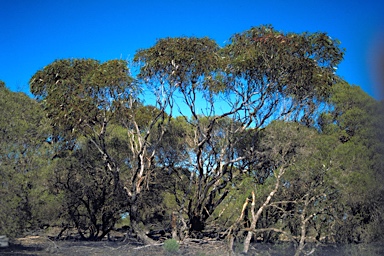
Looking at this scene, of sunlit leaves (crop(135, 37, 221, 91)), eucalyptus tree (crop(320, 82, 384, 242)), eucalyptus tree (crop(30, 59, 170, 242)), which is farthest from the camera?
eucalyptus tree (crop(30, 59, 170, 242))

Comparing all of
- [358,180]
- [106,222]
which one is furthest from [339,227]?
[106,222]

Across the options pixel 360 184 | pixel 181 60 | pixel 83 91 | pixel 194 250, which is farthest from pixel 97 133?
pixel 360 184

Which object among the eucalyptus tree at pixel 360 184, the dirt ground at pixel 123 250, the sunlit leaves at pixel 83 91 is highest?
the sunlit leaves at pixel 83 91

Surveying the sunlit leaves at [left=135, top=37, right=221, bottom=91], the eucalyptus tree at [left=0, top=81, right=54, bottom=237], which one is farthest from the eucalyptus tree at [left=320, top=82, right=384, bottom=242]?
the eucalyptus tree at [left=0, top=81, right=54, bottom=237]

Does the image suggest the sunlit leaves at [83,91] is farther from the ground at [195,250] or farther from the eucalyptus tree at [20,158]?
the ground at [195,250]

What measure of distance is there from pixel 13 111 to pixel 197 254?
23.5 ft

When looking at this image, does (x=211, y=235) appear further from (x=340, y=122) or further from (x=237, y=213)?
(x=340, y=122)

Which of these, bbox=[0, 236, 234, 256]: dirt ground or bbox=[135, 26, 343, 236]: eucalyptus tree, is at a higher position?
bbox=[135, 26, 343, 236]: eucalyptus tree

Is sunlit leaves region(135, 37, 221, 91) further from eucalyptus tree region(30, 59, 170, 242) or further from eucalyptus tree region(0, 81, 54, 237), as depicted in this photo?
eucalyptus tree region(0, 81, 54, 237)

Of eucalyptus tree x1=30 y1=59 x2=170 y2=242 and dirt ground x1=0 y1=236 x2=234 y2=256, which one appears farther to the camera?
eucalyptus tree x1=30 y1=59 x2=170 y2=242

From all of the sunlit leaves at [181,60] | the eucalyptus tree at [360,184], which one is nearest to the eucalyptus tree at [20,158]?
the sunlit leaves at [181,60]

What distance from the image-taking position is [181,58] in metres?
16.1

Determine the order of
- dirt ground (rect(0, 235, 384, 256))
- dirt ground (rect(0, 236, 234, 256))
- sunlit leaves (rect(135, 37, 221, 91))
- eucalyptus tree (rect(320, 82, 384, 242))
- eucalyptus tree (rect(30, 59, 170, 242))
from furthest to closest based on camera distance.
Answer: eucalyptus tree (rect(30, 59, 170, 242)), sunlit leaves (rect(135, 37, 221, 91)), eucalyptus tree (rect(320, 82, 384, 242)), dirt ground (rect(0, 236, 234, 256)), dirt ground (rect(0, 235, 384, 256))

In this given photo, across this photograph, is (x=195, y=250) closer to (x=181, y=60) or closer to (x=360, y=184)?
(x=360, y=184)
